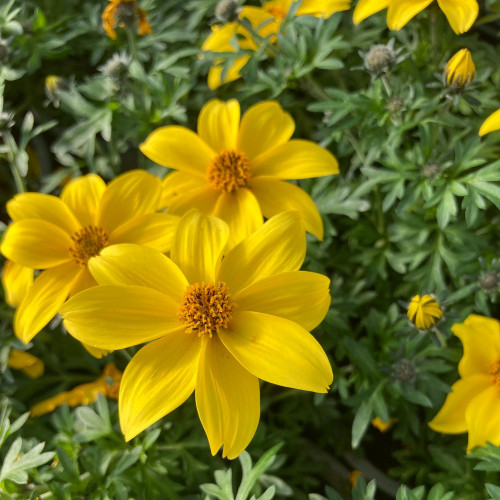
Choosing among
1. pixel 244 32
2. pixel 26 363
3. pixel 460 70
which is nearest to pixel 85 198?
pixel 26 363

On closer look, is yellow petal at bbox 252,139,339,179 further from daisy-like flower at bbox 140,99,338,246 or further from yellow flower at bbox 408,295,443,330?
yellow flower at bbox 408,295,443,330

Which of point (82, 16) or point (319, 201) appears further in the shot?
point (82, 16)

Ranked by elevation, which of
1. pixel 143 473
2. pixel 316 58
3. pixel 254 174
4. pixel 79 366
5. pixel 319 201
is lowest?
pixel 79 366

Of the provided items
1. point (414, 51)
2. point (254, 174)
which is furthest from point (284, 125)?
point (414, 51)

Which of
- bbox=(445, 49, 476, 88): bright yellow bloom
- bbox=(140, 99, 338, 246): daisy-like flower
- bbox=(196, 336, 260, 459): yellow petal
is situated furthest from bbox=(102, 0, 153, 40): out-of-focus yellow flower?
bbox=(196, 336, 260, 459): yellow petal

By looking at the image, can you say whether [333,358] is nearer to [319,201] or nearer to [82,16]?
[319,201]

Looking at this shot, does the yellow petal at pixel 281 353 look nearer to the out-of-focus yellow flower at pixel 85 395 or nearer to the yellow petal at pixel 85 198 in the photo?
the yellow petal at pixel 85 198

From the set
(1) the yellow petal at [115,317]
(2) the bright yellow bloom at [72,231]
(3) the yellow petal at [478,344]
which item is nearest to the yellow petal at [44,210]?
(2) the bright yellow bloom at [72,231]
